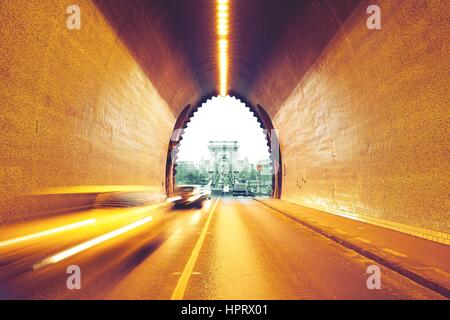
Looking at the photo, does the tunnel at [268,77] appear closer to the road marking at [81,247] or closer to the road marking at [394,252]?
the road marking at [394,252]

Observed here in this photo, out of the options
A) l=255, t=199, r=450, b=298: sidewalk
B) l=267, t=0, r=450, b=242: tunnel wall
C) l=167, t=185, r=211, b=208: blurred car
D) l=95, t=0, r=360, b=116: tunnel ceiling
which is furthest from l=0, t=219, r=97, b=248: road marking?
l=167, t=185, r=211, b=208: blurred car

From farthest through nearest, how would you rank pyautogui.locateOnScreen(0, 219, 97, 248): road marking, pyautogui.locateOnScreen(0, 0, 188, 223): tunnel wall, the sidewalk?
pyautogui.locateOnScreen(0, 0, 188, 223): tunnel wall < pyautogui.locateOnScreen(0, 219, 97, 248): road marking < the sidewalk

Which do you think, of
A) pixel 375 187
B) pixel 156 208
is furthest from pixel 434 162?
pixel 156 208

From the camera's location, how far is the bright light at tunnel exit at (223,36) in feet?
51.6

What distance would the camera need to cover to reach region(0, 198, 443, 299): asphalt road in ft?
16.7

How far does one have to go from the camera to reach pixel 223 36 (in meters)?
19.4

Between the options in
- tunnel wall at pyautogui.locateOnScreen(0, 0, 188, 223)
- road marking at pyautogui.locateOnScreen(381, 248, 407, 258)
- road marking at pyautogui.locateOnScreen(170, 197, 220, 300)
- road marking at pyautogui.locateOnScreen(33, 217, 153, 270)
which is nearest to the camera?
road marking at pyautogui.locateOnScreen(170, 197, 220, 300)

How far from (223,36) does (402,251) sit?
14596 mm

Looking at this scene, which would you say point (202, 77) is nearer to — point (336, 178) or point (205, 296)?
point (336, 178)

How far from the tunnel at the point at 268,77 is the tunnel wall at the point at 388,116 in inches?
1.9

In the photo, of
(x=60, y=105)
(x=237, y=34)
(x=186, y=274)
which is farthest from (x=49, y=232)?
(x=237, y=34)

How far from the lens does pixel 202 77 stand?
27.7m

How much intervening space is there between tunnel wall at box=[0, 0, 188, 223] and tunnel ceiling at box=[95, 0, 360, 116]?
55cm

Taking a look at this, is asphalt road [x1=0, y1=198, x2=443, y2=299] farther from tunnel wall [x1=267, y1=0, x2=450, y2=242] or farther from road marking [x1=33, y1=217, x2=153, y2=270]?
tunnel wall [x1=267, y1=0, x2=450, y2=242]
